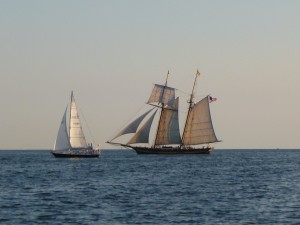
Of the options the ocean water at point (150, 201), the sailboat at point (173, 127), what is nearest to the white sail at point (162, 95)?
the sailboat at point (173, 127)

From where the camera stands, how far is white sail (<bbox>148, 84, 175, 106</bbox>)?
605 ft

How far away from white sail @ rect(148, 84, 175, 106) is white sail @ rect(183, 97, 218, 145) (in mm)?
7305

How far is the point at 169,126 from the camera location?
18388 cm

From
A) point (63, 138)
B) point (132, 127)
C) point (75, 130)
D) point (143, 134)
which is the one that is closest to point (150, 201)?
point (75, 130)

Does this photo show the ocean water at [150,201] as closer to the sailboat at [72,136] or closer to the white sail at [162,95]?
the sailboat at [72,136]

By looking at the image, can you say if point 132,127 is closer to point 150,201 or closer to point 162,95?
point 162,95

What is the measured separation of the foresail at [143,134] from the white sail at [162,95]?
982cm

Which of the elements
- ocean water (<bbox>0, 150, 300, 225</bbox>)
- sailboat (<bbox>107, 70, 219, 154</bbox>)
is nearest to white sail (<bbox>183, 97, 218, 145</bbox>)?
sailboat (<bbox>107, 70, 219, 154</bbox>)

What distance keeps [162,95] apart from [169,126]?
8053mm

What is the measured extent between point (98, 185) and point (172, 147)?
10705 centimetres

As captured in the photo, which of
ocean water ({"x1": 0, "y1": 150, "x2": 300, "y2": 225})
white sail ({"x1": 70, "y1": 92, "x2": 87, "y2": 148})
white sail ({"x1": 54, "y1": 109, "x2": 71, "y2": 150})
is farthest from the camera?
white sail ({"x1": 54, "y1": 109, "x2": 71, "y2": 150})

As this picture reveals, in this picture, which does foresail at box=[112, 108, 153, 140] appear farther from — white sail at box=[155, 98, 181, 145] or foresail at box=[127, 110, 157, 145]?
white sail at box=[155, 98, 181, 145]

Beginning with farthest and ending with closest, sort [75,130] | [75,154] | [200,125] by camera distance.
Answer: [200,125]
[75,154]
[75,130]

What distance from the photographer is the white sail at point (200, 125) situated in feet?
580
